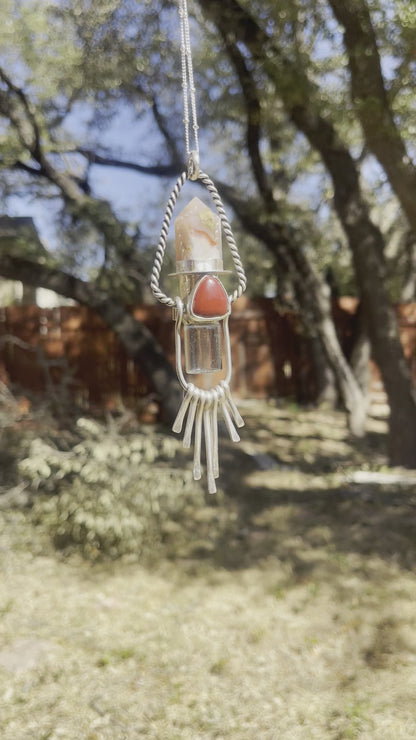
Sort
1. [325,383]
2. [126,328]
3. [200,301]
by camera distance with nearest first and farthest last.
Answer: [200,301] < [126,328] < [325,383]

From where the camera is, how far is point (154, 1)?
5.80 meters

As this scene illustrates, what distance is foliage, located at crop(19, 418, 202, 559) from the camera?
4.45m

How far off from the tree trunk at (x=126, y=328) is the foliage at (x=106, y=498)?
1939 mm

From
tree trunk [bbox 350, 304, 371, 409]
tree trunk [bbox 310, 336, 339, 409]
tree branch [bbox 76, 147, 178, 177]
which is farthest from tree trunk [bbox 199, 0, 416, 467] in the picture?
tree trunk [bbox 310, 336, 339, 409]

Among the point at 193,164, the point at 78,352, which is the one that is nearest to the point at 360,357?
the point at 78,352

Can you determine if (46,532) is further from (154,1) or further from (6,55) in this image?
(6,55)

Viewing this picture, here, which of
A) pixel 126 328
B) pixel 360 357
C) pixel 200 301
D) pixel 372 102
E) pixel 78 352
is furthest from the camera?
pixel 78 352

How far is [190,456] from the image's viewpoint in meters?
6.15

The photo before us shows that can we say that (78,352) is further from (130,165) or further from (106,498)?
(106,498)

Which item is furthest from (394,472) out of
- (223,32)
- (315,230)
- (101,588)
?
(315,230)

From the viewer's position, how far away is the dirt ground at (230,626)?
290cm

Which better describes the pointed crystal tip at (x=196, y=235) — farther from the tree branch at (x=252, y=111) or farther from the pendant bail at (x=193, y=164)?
the tree branch at (x=252, y=111)

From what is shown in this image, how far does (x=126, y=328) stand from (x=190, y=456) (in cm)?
163

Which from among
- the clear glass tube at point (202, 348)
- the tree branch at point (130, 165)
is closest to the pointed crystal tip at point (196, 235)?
the clear glass tube at point (202, 348)
